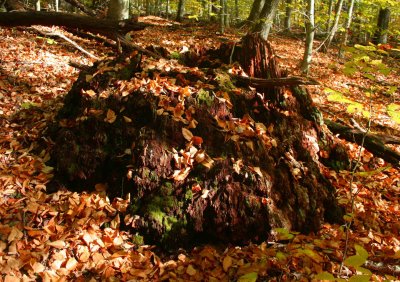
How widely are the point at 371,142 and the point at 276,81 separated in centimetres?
214

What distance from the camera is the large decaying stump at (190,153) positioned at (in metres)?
3.17

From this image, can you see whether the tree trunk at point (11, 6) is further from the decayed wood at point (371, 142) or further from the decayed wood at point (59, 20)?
the decayed wood at point (371, 142)

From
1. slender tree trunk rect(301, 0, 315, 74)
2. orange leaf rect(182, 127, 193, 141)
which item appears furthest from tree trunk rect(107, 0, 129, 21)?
orange leaf rect(182, 127, 193, 141)

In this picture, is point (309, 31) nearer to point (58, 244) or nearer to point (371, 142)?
point (371, 142)

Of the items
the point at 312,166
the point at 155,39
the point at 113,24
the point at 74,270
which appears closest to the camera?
the point at 74,270

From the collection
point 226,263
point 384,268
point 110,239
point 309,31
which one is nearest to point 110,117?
point 110,239

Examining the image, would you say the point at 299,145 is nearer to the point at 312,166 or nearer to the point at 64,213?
the point at 312,166

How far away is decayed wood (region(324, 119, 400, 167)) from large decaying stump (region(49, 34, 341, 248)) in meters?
1.08

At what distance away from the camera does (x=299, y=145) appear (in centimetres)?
417

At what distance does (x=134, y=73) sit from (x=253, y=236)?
8.21ft

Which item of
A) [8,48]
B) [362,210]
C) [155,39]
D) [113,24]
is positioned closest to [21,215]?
[362,210]

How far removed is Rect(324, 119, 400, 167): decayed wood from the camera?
15.6 feet

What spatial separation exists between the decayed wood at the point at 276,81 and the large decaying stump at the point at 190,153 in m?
0.15

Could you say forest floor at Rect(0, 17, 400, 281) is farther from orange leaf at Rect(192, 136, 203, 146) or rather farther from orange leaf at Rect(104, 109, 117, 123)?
orange leaf at Rect(192, 136, 203, 146)
